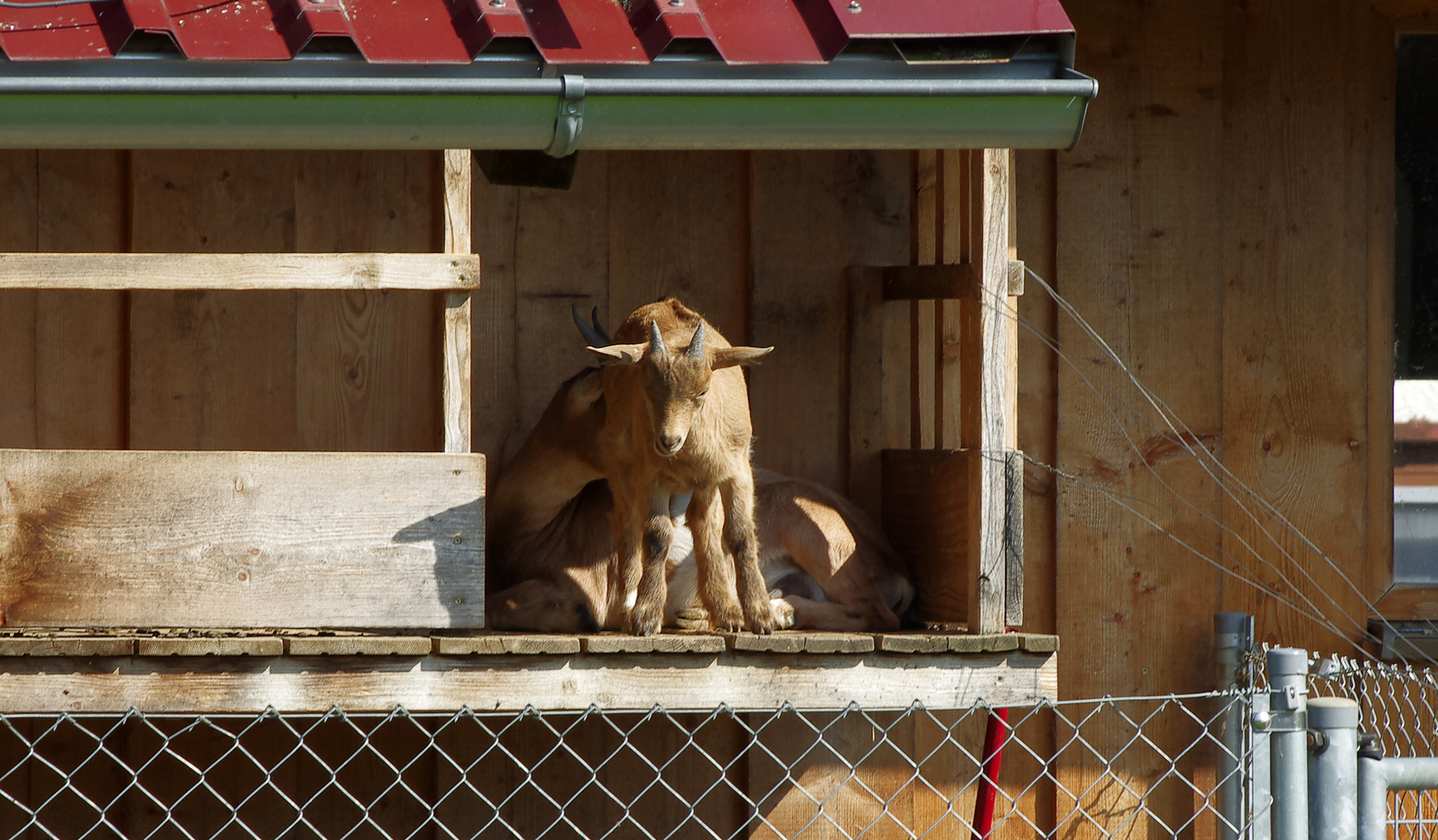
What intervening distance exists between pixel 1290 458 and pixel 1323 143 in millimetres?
1060

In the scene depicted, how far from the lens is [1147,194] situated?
503 centimetres

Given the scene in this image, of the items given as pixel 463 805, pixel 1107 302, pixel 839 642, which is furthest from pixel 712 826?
pixel 1107 302

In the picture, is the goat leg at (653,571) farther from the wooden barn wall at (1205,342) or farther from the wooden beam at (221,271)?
the wooden barn wall at (1205,342)

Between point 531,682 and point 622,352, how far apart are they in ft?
2.68

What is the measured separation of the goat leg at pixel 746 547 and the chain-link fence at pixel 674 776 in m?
0.95

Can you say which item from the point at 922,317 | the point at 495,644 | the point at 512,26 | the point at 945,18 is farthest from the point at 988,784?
the point at 512,26

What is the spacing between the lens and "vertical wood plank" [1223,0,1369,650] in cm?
502

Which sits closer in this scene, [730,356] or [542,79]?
[542,79]

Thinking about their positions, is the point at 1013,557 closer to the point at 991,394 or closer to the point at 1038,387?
the point at 991,394

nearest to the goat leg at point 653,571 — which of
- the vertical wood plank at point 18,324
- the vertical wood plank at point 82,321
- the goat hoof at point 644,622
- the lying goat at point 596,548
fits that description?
the goat hoof at point 644,622

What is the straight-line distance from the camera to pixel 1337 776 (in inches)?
95.7

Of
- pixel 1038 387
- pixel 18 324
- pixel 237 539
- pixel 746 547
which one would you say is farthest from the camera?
pixel 1038 387

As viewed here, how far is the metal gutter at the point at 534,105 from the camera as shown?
2820 mm

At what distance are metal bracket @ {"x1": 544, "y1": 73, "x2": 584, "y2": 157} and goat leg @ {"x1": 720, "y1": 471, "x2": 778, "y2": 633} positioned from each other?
4.23 feet
